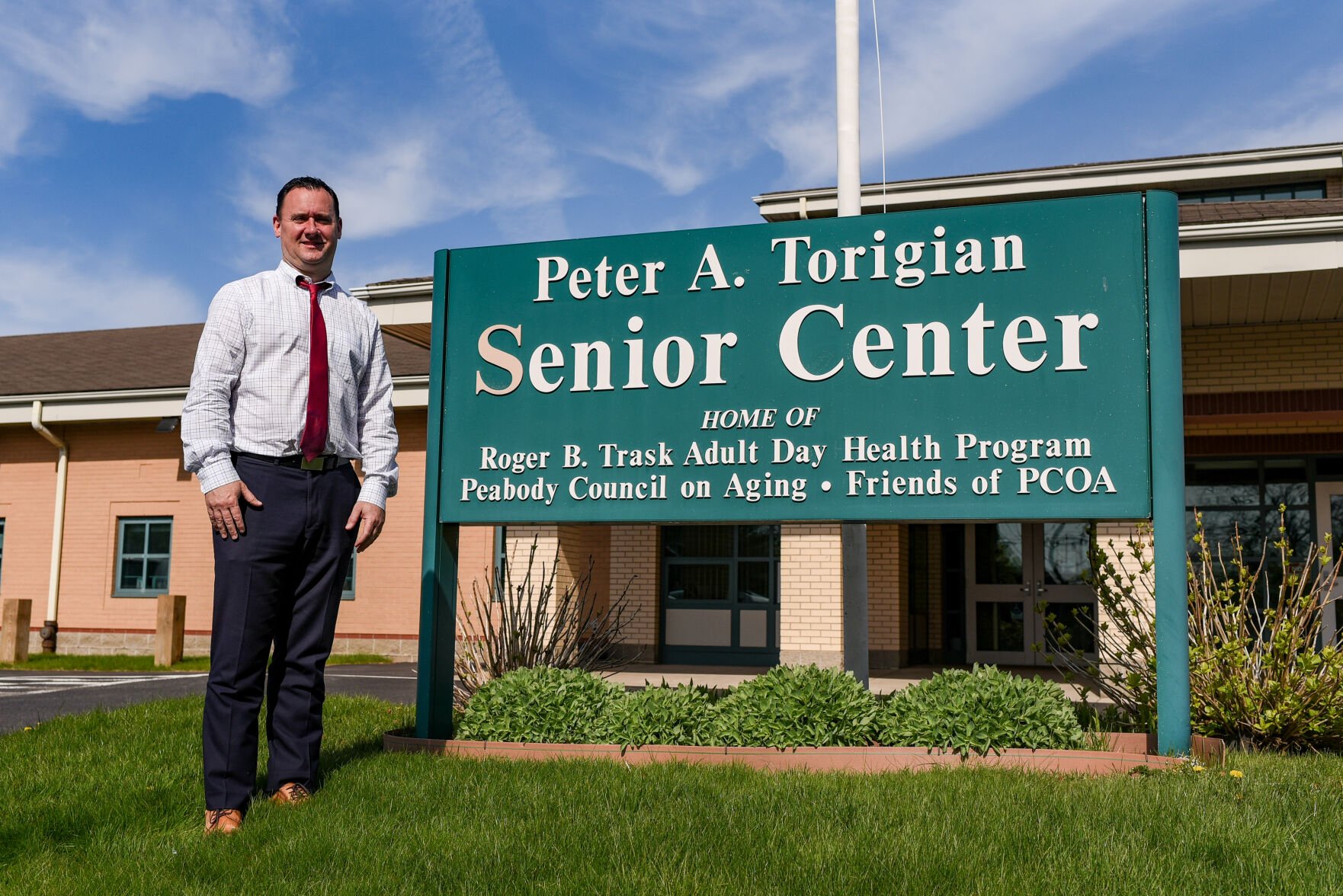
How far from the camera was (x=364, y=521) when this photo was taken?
4355 millimetres

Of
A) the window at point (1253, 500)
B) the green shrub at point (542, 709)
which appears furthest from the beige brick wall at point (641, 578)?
the green shrub at point (542, 709)

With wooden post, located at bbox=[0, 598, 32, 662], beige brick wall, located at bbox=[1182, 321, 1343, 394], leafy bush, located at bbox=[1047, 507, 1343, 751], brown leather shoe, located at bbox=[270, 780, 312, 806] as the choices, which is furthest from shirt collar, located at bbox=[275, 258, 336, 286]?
wooden post, located at bbox=[0, 598, 32, 662]

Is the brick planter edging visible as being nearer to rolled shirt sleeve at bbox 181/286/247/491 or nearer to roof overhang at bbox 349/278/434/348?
rolled shirt sleeve at bbox 181/286/247/491

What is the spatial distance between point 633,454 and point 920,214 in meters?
1.89

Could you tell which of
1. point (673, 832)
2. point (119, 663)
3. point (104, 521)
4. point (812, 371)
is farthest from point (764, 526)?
point (673, 832)

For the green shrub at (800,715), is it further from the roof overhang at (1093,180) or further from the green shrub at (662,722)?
the roof overhang at (1093,180)

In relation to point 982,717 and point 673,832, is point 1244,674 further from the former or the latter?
point 673,832

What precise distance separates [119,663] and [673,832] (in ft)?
44.6

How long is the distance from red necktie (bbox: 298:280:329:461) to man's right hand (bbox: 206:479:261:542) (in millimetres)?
282

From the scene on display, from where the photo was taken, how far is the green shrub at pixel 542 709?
213 inches

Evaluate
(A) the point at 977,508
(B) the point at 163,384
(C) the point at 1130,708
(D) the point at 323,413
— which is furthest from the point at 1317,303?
(B) the point at 163,384

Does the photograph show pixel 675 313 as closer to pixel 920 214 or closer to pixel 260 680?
pixel 920 214

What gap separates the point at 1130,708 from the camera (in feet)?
19.4

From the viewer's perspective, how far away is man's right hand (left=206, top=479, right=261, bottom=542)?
397cm
